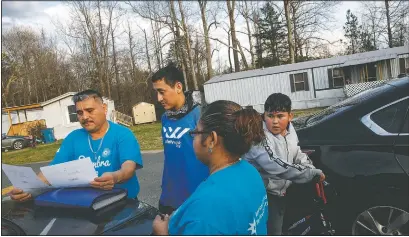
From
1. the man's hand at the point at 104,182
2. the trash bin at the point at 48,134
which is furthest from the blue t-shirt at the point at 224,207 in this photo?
the trash bin at the point at 48,134

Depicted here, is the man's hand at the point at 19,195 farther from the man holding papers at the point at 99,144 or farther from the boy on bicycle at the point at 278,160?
the boy on bicycle at the point at 278,160

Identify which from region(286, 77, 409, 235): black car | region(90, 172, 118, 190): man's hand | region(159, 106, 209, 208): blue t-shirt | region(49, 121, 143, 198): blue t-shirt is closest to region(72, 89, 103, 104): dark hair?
region(49, 121, 143, 198): blue t-shirt

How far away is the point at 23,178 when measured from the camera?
2088 mm

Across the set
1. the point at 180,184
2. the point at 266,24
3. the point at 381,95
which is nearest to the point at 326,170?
the point at 381,95

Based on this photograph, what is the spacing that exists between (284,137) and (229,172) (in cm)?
151

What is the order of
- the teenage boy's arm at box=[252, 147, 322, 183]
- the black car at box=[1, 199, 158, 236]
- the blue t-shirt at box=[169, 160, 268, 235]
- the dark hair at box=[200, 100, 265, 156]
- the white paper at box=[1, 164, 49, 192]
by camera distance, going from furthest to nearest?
the teenage boy's arm at box=[252, 147, 322, 183] → the white paper at box=[1, 164, 49, 192] → the black car at box=[1, 199, 158, 236] → the dark hair at box=[200, 100, 265, 156] → the blue t-shirt at box=[169, 160, 268, 235]

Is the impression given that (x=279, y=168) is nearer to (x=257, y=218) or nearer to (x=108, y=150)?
(x=257, y=218)

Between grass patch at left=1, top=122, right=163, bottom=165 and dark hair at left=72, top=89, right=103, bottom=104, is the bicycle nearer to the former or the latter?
dark hair at left=72, top=89, right=103, bottom=104

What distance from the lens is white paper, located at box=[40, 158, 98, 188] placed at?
201 centimetres

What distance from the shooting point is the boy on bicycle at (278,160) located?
7.79ft

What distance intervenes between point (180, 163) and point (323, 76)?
69.1 ft

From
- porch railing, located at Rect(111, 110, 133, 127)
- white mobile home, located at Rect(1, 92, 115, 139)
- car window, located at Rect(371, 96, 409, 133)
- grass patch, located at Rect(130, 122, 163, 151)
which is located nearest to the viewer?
car window, located at Rect(371, 96, 409, 133)

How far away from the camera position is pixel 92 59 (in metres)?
33.4

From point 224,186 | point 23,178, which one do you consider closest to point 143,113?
point 23,178
